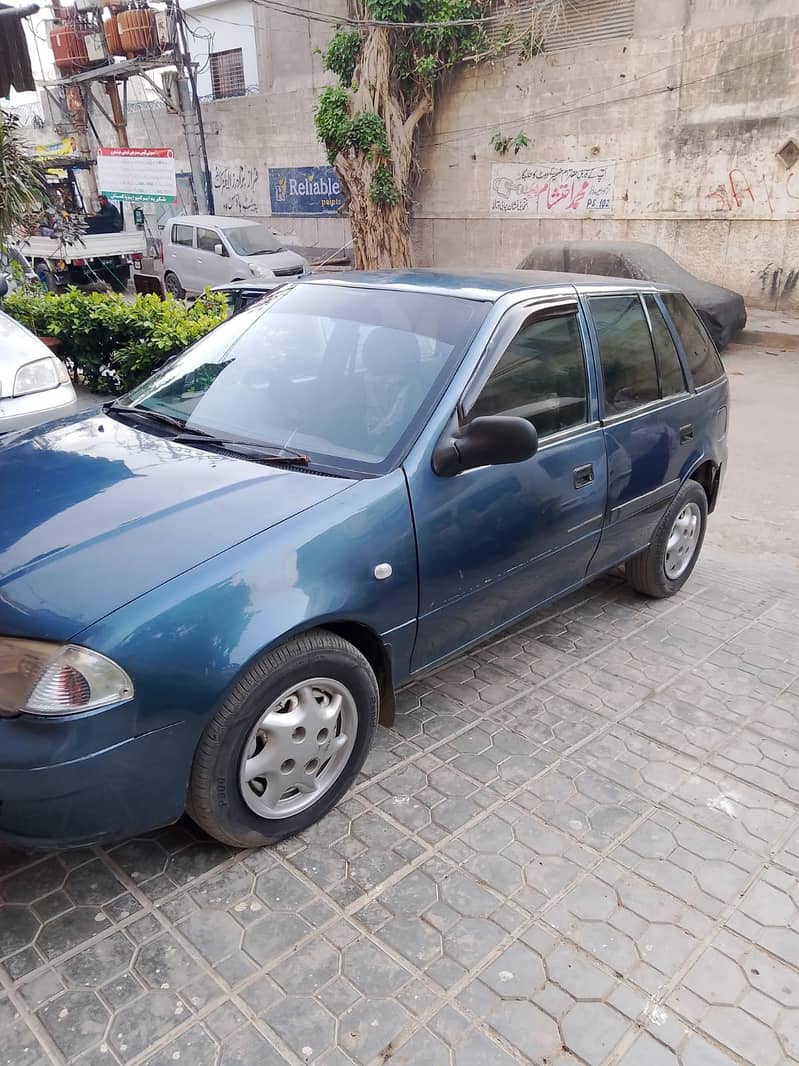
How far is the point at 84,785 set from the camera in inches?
80.1

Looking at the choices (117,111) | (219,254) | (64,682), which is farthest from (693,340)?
(117,111)

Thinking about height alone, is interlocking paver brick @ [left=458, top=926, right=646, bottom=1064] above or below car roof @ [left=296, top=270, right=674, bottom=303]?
below

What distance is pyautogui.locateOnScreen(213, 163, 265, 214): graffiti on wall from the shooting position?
76.9 feet

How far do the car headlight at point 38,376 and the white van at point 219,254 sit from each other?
10.4 metres

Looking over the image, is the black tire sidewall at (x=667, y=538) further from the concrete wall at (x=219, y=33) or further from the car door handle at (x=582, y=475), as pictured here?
the concrete wall at (x=219, y=33)

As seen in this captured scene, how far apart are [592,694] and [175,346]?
5.01 meters

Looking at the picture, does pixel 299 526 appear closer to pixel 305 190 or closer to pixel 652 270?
pixel 652 270

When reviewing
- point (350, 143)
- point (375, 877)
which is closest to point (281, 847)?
point (375, 877)

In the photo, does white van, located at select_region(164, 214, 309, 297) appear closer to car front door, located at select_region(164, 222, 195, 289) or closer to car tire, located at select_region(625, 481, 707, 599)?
car front door, located at select_region(164, 222, 195, 289)

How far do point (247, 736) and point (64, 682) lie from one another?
56cm

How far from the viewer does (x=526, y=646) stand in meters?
3.94

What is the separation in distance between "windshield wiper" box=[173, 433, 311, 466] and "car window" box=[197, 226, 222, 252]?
1510 centimetres

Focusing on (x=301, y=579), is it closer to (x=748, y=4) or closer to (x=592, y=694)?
(x=592, y=694)

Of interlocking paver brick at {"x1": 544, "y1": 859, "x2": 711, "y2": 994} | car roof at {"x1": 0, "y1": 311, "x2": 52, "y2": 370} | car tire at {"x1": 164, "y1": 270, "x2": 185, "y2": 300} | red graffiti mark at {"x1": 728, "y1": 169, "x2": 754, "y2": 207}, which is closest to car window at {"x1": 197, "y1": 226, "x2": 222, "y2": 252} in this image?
car tire at {"x1": 164, "y1": 270, "x2": 185, "y2": 300}
